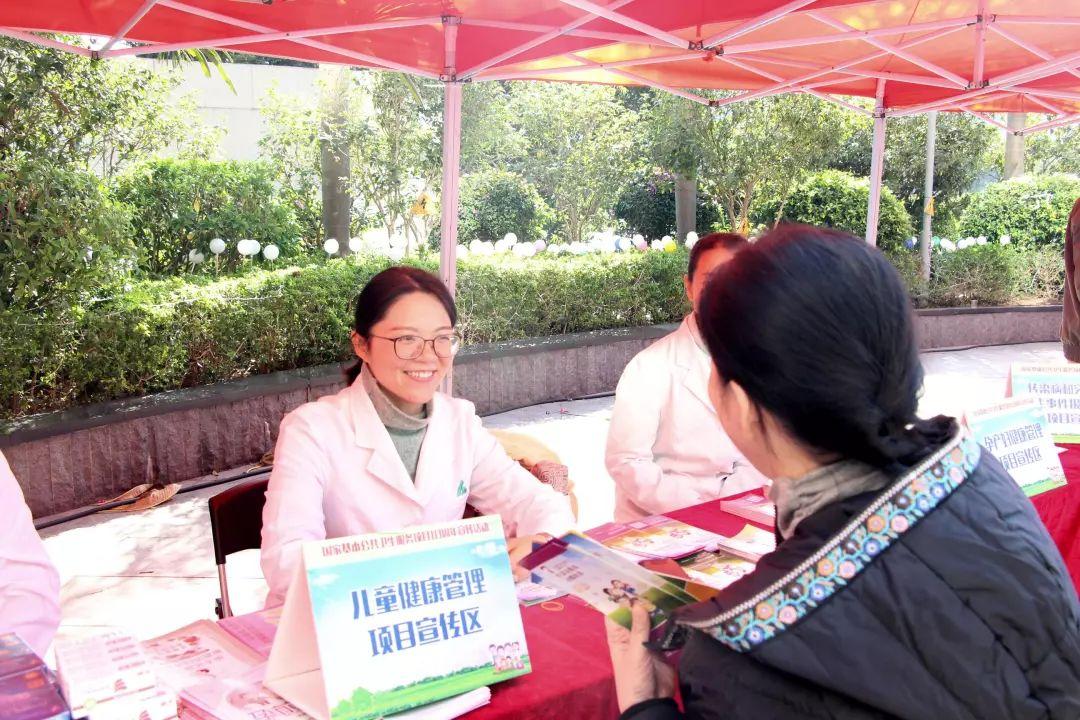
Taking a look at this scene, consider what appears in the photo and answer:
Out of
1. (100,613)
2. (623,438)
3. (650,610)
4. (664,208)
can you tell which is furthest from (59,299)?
(664,208)

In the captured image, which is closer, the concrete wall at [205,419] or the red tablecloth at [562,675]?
the red tablecloth at [562,675]

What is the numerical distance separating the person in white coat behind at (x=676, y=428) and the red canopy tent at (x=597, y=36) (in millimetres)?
1550

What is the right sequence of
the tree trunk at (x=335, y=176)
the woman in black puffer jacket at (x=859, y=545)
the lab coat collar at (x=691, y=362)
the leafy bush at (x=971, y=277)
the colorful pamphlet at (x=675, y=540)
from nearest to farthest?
the woman in black puffer jacket at (x=859, y=545)
the colorful pamphlet at (x=675, y=540)
the lab coat collar at (x=691, y=362)
the tree trunk at (x=335, y=176)
the leafy bush at (x=971, y=277)

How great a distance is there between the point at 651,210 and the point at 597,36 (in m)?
13.1

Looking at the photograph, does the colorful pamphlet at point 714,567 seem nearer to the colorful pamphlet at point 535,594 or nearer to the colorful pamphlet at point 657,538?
the colorful pamphlet at point 657,538

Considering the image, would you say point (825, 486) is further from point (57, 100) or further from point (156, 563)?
point (57, 100)

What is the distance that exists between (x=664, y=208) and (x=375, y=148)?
24.9ft

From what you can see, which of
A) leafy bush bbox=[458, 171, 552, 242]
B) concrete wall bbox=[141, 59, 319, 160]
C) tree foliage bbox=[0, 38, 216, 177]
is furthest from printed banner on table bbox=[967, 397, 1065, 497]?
concrete wall bbox=[141, 59, 319, 160]

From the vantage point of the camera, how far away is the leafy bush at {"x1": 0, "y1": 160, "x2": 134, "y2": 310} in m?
5.47

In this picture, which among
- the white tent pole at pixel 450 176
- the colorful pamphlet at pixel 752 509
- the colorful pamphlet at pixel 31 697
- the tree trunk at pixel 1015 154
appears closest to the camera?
the colorful pamphlet at pixel 31 697

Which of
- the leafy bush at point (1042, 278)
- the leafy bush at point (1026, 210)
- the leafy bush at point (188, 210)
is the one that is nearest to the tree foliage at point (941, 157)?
the leafy bush at point (1026, 210)

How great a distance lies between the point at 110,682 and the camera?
1.40 metres

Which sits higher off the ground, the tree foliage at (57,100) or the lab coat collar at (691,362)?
the tree foliage at (57,100)

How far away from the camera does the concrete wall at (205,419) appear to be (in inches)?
203
